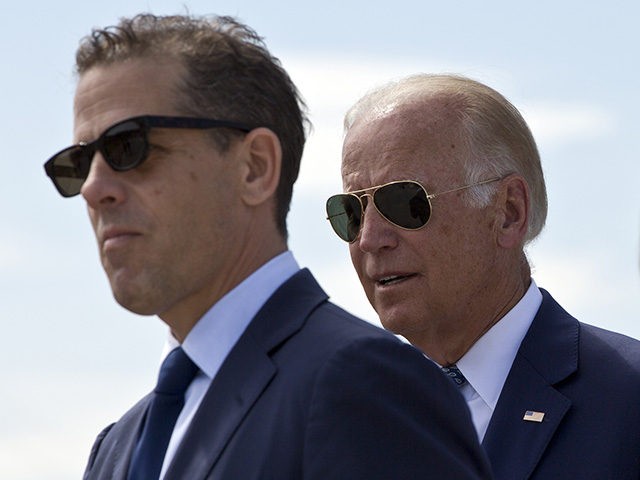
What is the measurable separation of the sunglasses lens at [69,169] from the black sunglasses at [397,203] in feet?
7.79

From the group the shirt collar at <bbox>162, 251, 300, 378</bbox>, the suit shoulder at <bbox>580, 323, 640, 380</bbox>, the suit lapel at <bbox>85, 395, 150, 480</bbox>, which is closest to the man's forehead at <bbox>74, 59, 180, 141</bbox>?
the shirt collar at <bbox>162, 251, 300, 378</bbox>

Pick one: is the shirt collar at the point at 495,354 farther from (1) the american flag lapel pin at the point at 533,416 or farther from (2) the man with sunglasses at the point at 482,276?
(1) the american flag lapel pin at the point at 533,416

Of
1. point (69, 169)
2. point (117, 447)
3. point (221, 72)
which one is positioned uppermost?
point (221, 72)

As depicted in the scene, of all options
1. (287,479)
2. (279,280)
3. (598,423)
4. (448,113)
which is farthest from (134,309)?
(448,113)

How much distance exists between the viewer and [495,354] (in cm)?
678

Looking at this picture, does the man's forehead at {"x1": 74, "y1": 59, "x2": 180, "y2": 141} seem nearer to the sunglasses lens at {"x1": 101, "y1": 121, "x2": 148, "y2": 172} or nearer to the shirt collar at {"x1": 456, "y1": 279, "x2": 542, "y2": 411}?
the sunglasses lens at {"x1": 101, "y1": 121, "x2": 148, "y2": 172}

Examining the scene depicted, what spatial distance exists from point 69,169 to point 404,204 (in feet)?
8.07

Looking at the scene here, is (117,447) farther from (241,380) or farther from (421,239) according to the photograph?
(421,239)

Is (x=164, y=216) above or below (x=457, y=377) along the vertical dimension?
above

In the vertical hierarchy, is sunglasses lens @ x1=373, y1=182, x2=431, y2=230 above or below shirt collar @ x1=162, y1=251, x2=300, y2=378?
above

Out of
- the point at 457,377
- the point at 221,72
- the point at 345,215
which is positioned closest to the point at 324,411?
the point at 221,72

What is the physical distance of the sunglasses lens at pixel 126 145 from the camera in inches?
177

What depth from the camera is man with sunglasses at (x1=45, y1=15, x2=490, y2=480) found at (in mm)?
4199

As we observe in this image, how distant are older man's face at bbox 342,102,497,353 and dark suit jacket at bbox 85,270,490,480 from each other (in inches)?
94.2
